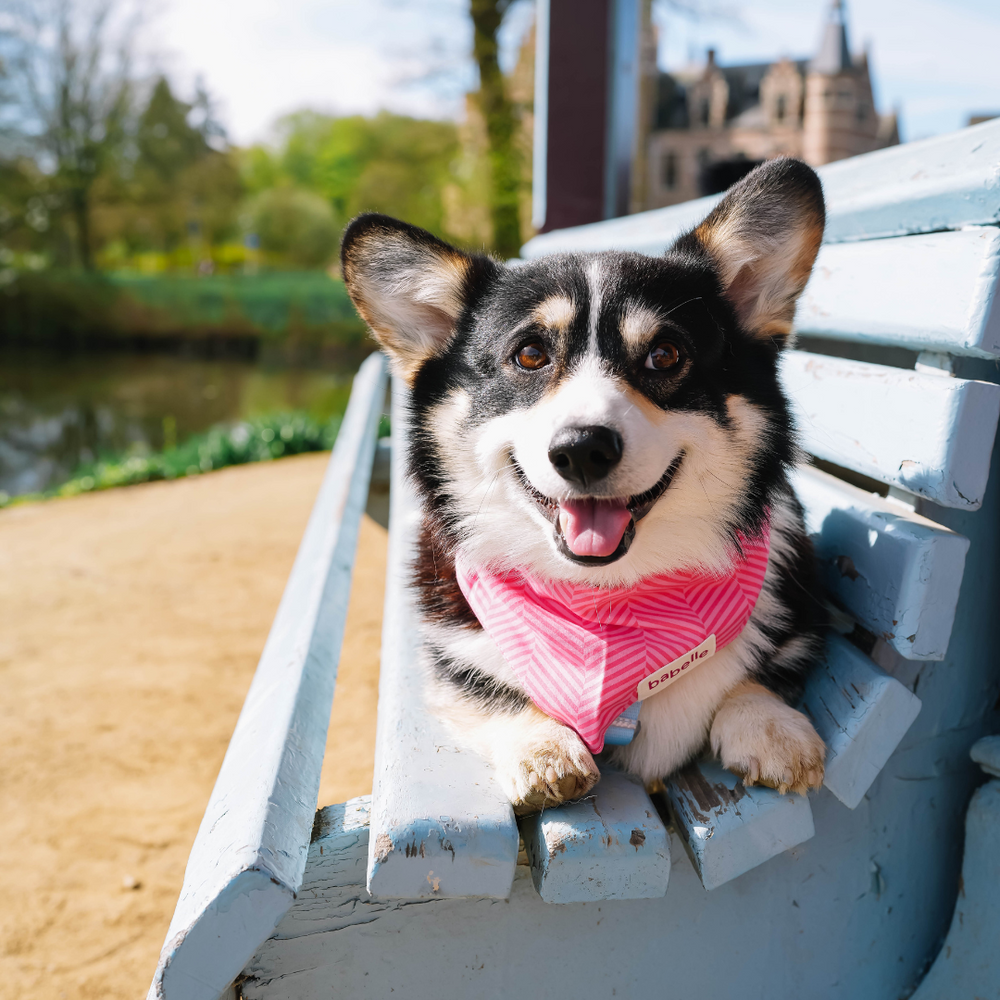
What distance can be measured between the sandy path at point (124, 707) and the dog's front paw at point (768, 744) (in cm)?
162

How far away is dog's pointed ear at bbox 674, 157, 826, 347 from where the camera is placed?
53.0 inches

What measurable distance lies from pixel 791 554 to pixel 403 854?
0.88 m

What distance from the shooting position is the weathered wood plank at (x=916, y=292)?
1.06 metres

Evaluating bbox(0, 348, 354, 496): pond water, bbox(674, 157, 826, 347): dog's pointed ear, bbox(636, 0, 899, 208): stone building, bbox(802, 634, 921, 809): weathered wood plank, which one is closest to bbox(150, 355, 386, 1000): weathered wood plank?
bbox(802, 634, 921, 809): weathered wood plank

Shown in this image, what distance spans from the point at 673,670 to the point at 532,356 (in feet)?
1.98

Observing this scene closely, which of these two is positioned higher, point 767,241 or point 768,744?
point 767,241

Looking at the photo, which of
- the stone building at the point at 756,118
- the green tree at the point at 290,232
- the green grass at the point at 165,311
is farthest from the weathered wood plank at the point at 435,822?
the green tree at the point at 290,232

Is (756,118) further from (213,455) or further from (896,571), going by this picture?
(896,571)

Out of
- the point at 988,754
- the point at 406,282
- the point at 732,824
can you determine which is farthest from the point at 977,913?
the point at 406,282

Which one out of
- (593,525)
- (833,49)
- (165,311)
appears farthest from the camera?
(165,311)

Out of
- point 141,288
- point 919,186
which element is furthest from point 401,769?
point 141,288

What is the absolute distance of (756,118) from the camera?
7492 mm

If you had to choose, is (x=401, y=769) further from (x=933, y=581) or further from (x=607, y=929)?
(x=933, y=581)

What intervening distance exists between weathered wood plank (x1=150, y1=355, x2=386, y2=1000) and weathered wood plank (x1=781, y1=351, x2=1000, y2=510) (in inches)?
40.0
